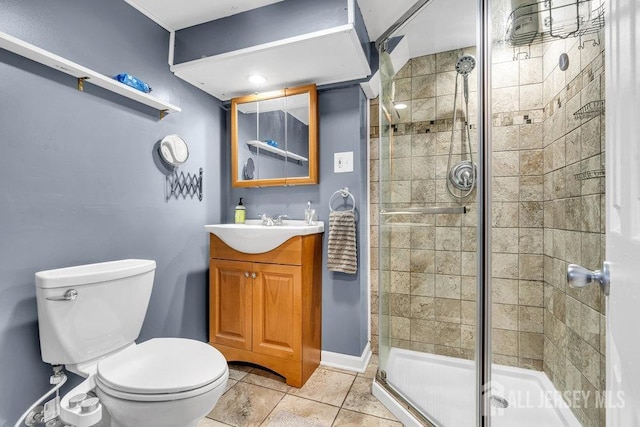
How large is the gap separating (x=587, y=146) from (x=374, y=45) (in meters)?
1.32

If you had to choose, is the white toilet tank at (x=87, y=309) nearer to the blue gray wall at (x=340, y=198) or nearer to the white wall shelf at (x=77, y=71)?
the white wall shelf at (x=77, y=71)

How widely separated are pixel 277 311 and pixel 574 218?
157 centimetres

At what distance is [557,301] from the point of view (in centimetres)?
147

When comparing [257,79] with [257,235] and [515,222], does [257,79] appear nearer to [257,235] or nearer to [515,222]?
[257,235]

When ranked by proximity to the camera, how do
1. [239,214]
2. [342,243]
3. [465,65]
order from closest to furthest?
[465,65] → [342,243] → [239,214]

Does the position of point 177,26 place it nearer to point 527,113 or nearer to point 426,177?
point 426,177

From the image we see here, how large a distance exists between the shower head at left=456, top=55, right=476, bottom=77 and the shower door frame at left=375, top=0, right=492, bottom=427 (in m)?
0.18

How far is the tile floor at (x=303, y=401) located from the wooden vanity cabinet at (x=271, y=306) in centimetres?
8

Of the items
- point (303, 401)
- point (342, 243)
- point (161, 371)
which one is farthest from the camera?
point (342, 243)

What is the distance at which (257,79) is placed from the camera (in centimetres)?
193

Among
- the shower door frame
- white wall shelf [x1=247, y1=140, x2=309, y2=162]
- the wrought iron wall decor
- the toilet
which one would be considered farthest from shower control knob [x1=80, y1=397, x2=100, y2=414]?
white wall shelf [x1=247, y1=140, x2=309, y2=162]

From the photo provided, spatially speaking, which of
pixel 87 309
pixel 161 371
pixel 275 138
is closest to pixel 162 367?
pixel 161 371

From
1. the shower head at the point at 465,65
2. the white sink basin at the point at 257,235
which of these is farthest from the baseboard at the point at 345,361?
the shower head at the point at 465,65

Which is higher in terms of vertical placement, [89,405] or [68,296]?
[68,296]
